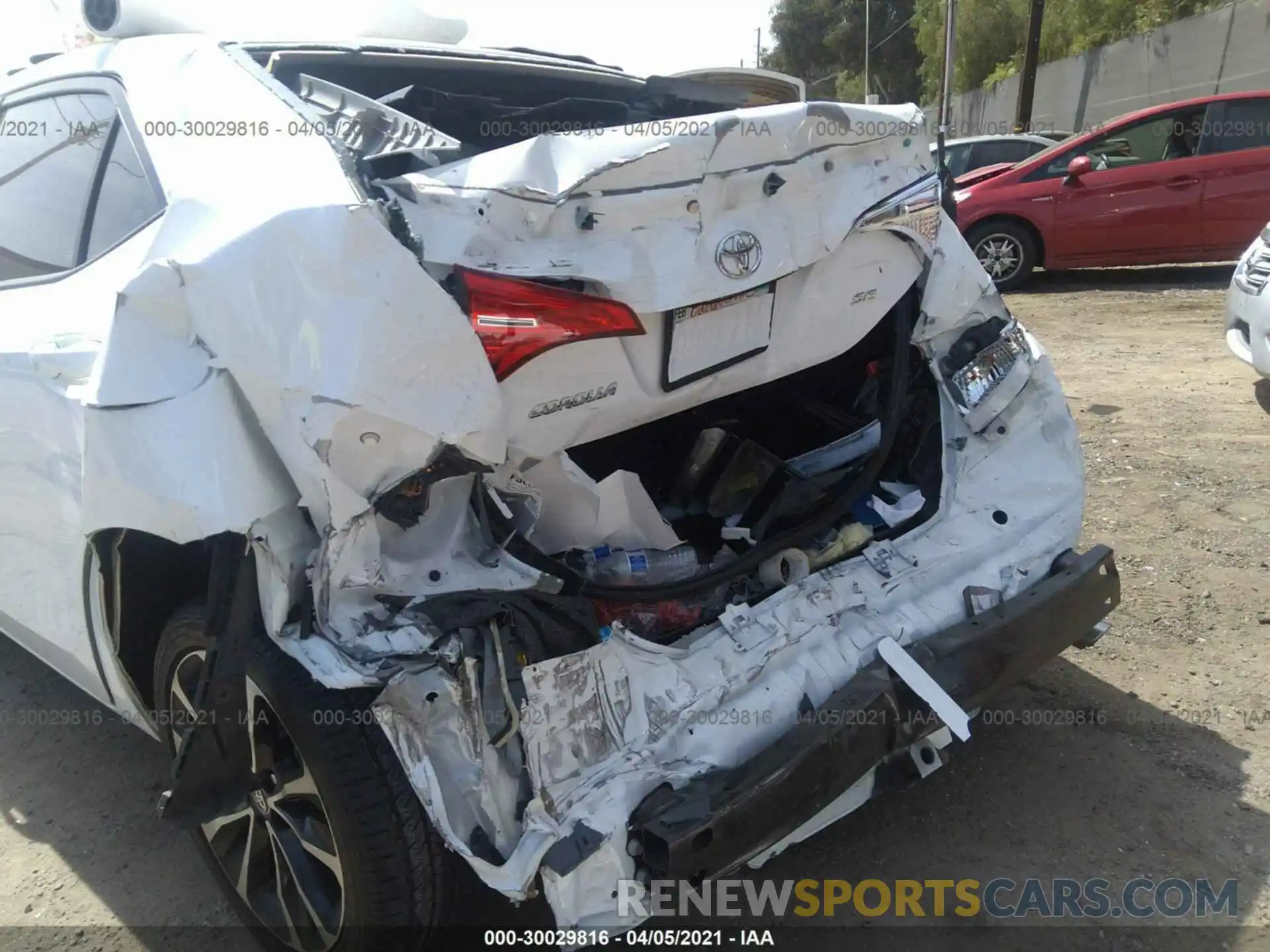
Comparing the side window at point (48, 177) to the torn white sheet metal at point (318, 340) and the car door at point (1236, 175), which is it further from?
the car door at point (1236, 175)

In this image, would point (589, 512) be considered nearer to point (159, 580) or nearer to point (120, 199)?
point (159, 580)

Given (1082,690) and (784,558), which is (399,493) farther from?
(1082,690)

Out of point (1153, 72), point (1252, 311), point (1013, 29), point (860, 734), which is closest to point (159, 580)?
point (860, 734)

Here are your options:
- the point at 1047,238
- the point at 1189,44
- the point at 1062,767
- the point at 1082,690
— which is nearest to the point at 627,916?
the point at 1062,767

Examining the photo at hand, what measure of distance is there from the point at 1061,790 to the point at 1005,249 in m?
8.04

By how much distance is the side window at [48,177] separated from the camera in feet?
8.09

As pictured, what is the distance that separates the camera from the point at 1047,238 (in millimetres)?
9586

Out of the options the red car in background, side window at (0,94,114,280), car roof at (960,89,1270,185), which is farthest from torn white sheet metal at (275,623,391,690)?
car roof at (960,89,1270,185)

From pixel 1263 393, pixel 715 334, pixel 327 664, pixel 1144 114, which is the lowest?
pixel 1263 393

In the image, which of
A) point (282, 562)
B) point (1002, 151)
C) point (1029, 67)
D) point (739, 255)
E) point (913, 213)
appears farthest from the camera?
point (1029, 67)

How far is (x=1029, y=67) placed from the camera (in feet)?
68.7

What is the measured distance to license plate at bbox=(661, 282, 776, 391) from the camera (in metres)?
2.04

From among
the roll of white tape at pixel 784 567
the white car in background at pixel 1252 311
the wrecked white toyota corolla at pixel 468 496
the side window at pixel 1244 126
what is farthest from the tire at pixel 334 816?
the side window at pixel 1244 126

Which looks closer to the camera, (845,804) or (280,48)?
(845,804)
